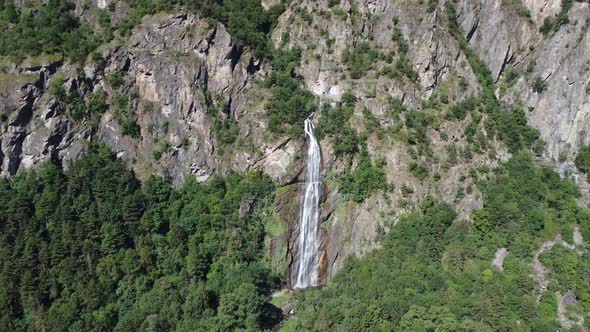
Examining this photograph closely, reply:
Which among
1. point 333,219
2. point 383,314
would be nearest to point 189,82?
point 333,219

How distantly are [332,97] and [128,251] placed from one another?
4388 cm

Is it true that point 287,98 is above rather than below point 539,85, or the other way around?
below

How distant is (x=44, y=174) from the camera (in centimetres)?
8188

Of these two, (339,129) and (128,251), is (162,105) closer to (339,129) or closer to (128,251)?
(128,251)

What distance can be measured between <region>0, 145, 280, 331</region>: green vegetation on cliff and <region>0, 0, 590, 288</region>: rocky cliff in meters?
3.65

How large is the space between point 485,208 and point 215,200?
43.9 m

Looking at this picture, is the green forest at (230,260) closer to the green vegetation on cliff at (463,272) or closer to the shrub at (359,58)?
the green vegetation on cliff at (463,272)

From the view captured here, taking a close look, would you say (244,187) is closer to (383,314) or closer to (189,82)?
(189,82)

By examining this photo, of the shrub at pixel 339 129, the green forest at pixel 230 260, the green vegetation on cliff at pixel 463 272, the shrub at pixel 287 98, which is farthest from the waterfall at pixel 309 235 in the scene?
the shrub at pixel 287 98

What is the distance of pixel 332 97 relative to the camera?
94.5m

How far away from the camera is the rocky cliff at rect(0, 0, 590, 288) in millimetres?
85062

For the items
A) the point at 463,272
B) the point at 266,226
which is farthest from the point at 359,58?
the point at 463,272

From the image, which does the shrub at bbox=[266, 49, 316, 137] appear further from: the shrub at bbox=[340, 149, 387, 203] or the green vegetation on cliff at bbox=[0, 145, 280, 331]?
the shrub at bbox=[340, 149, 387, 203]

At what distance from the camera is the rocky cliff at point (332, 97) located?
8506cm
